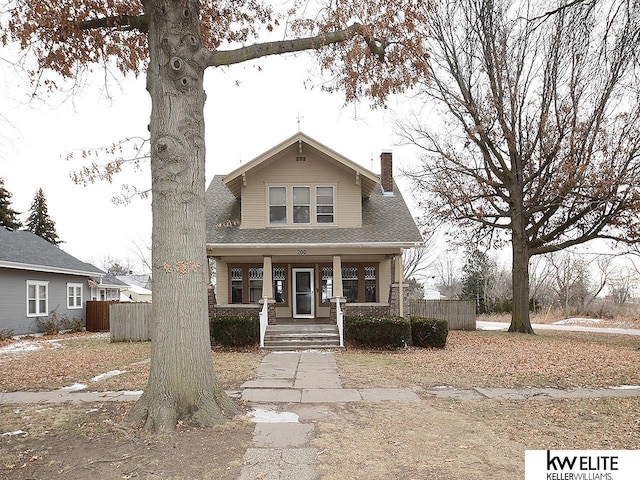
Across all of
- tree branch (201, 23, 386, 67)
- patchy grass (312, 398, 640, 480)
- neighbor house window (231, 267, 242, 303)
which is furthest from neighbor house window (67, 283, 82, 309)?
patchy grass (312, 398, 640, 480)

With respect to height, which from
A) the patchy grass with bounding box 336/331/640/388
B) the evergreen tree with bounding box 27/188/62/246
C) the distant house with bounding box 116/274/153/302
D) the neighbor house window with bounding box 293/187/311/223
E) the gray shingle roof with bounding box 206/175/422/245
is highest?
the evergreen tree with bounding box 27/188/62/246

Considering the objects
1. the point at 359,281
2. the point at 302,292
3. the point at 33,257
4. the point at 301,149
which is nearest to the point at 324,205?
the point at 301,149

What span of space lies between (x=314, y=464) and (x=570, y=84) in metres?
18.5

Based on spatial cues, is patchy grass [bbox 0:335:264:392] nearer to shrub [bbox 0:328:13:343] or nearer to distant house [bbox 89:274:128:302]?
Answer: shrub [bbox 0:328:13:343]

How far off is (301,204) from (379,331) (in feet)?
19.1

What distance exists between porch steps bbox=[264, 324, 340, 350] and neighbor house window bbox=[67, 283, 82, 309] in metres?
14.0

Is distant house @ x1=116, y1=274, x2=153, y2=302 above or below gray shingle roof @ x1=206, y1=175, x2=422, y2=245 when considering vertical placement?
below

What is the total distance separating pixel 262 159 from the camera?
1673 centimetres

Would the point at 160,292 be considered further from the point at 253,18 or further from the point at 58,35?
the point at 253,18

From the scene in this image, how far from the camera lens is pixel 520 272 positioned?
20844mm

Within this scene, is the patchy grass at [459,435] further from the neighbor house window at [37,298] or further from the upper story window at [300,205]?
the neighbor house window at [37,298]

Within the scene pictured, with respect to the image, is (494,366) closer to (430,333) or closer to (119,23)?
(430,333)

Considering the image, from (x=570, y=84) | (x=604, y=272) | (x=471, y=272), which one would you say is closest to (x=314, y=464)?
(x=570, y=84)

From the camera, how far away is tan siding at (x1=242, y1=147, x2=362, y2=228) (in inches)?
685
